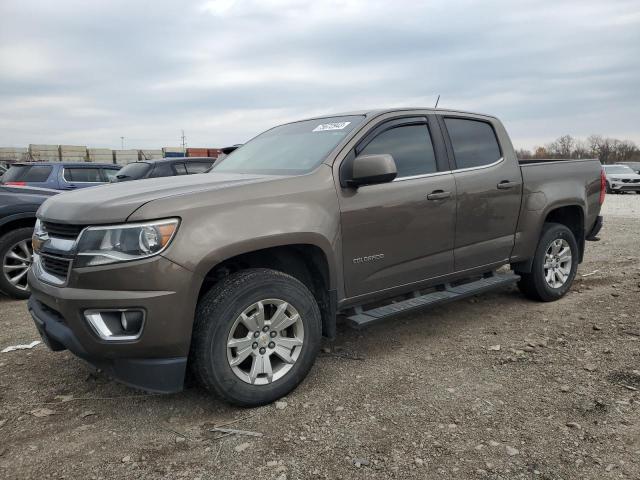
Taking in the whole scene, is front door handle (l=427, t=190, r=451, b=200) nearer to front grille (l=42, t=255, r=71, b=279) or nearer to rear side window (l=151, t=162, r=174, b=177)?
front grille (l=42, t=255, r=71, b=279)

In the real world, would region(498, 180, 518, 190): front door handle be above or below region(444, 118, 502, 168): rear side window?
below

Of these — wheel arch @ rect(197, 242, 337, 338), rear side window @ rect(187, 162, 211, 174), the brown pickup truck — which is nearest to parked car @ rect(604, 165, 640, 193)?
Result: rear side window @ rect(187, 162, 211, 174)

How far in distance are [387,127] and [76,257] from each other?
230 cm

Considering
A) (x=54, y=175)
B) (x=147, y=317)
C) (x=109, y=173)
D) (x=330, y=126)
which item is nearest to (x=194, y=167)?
(x=109, y=173)

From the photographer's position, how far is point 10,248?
17.2ft

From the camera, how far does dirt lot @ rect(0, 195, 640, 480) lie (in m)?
2.38

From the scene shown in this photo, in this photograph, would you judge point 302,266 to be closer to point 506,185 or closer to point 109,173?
point 506,185

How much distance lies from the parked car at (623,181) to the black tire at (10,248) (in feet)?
74.8

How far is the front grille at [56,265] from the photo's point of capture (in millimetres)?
2709

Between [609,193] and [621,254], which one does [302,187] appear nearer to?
[621,254]

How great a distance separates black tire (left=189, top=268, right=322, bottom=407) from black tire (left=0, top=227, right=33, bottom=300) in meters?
3.55

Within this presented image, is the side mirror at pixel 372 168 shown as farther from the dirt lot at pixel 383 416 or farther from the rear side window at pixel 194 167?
the rear side window at pixel 194 167

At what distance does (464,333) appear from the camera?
416cm

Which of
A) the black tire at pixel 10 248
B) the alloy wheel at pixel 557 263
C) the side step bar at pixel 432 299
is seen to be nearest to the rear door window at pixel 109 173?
the black tire at pixel 10 248
